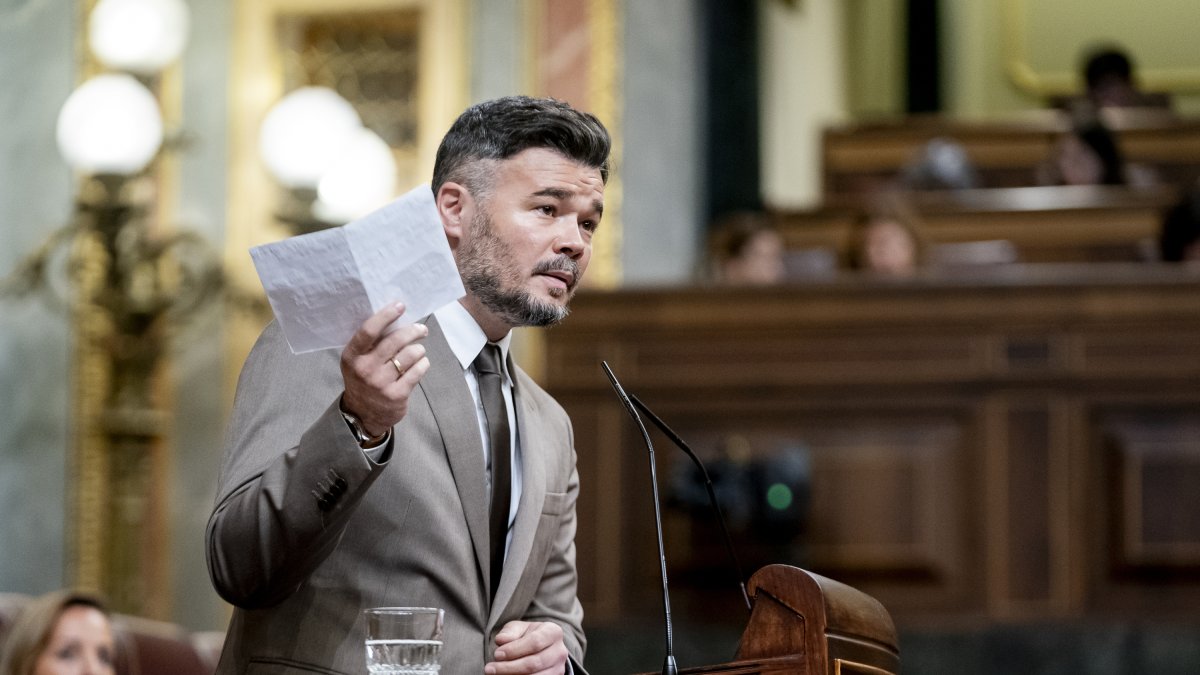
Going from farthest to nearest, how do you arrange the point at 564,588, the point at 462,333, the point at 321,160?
the point at 321,160 → the point at 564,588 → the point at 462,333

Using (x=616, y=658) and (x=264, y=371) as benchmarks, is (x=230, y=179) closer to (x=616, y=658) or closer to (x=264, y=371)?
(x=616, y=658)

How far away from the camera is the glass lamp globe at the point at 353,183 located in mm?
6328

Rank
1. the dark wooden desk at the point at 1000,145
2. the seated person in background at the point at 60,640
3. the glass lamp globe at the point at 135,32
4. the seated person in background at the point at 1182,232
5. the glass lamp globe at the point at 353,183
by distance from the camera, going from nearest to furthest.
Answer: the seated person in background at the point at 60,640
the glass lamp globe at the point at 135,32
the glass lamp globe at the point at 353,183
the seated person in background at the point at 1182,232
the dark wooden desk at the point at 1000,145

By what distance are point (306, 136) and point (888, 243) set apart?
8.71 feet

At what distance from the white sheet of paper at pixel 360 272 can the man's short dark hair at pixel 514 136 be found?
45cm

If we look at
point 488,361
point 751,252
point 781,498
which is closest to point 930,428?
point 781,498

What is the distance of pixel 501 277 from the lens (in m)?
2.25

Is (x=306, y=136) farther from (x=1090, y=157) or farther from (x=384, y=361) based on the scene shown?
(x=384, y=361)

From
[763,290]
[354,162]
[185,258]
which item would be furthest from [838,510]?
[185,258]

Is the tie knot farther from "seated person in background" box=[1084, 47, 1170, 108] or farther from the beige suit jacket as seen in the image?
"seated person in background" box=[1084, 47, 1170, 108]

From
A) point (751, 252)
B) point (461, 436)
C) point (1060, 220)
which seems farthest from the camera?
point (1060, 220)

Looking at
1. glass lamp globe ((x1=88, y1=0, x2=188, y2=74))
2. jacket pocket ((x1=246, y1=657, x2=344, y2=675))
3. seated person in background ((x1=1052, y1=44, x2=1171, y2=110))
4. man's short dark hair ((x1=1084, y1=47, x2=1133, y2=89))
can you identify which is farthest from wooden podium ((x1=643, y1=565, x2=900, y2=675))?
man's short dark hair ((x1=1084, y1=47, x2=1133, y2=89))

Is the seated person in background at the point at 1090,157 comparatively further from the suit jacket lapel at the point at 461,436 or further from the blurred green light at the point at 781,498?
the suit jacket lapel at the point at 461,436

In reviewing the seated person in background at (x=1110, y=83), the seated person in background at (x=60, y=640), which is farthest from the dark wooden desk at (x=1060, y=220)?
the seated person in background at (x=60, y=640)
